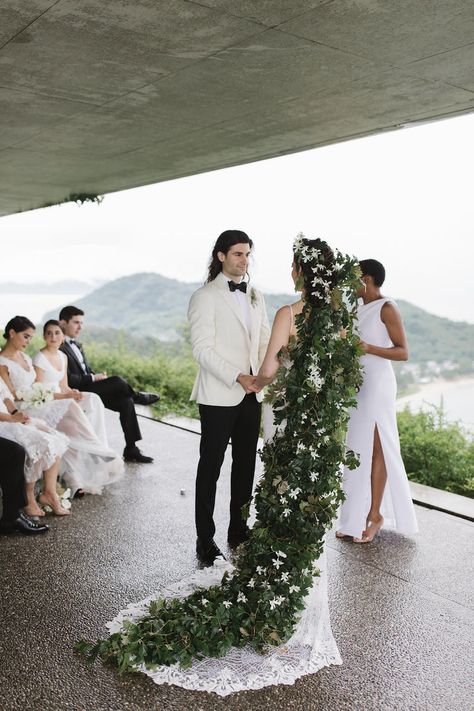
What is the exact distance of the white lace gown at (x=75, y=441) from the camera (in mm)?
6219

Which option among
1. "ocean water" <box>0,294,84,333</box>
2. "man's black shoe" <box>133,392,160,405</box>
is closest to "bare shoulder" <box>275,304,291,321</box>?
"man's black shoe" <box>133,392,160,405</box>

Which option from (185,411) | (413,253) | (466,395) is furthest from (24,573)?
(413,253)

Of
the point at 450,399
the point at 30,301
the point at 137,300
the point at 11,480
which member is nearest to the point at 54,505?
the point at 11,480

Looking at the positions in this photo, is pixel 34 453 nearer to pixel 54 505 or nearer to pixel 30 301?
pixel 54 505

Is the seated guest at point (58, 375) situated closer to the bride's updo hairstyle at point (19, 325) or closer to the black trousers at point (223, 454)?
the bride's updo hairstyle at point (19, 325)

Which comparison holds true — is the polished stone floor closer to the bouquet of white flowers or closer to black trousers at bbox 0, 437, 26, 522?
black trousers at bbox 0, 437, 26, 522

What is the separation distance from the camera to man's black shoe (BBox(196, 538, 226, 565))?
4.66m

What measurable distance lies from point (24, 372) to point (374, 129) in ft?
12.3

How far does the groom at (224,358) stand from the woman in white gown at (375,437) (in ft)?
2.69

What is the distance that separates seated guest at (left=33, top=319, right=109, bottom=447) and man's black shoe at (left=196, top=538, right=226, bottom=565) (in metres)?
2.13

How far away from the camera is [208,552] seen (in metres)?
4.71

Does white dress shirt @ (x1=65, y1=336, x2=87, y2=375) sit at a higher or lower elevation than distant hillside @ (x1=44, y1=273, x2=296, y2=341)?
higher

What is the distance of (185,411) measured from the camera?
1074cm

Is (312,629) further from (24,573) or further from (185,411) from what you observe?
(185,411)
